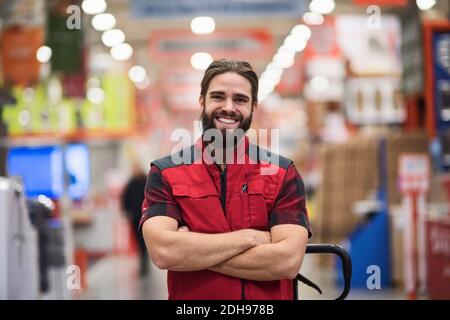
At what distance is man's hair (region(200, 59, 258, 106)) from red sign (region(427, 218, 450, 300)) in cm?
519

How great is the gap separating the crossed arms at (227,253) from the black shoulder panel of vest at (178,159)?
268mm

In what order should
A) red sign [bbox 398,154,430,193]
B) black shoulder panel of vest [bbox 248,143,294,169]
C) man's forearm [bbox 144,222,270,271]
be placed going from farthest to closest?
red sign [bbox 398,154,430,193], black shoulder panel of vest [bbox 248,143,294,169], man's forearm [bbox 144,222,270,271]

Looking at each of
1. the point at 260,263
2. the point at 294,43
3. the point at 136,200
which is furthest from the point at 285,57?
the point at 260,263

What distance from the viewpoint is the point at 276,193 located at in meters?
3.07

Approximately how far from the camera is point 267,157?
3184 mm

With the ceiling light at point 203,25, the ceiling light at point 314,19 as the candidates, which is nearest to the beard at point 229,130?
the ceiling light at point 203,25

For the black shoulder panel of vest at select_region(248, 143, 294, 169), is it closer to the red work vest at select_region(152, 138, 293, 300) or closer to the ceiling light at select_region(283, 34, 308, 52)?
the red work vest at select_region(152, 138, 293, 300)

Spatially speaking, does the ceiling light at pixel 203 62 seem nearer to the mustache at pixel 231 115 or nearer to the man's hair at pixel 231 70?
the man's hair at pixel 231 70

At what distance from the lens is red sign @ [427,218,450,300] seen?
7.78 meters

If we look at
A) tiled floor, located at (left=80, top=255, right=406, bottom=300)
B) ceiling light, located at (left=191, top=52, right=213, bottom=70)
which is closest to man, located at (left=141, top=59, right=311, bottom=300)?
ceiling light, located at (left=191, top=52, right=213, bottom=70)

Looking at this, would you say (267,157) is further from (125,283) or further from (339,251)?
(125,283)
